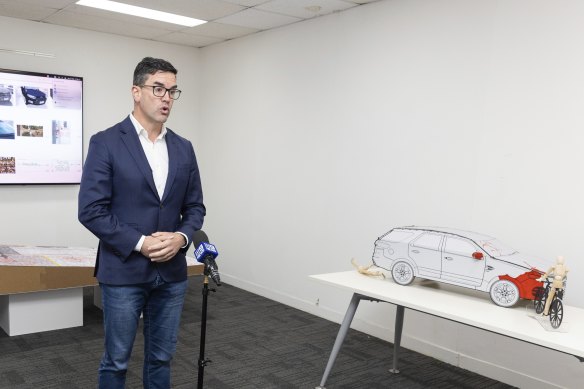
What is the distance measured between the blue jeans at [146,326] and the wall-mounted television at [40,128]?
3.13 m

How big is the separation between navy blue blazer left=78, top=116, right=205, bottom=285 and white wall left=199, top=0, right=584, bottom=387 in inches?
76.6

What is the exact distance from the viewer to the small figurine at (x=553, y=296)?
7.35 feet

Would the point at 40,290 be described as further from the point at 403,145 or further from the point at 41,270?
the point at 403,145

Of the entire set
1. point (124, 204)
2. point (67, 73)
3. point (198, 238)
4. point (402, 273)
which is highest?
point (67, 73)

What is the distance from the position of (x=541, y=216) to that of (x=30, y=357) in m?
3.09

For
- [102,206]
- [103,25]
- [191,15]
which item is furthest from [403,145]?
[103,25]

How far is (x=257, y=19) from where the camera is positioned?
4.54 metres

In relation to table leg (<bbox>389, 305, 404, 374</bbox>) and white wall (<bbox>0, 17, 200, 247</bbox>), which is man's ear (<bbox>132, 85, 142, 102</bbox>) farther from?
white wall (<bbox>0, 17, 200, 247</bbox>)

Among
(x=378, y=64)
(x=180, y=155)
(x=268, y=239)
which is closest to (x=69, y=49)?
(x=268, y=239)

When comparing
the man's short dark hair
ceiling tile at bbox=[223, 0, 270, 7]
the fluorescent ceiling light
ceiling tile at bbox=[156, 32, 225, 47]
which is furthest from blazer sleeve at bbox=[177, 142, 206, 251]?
ceiling tile at bbox=[156, 32, 225, 47]

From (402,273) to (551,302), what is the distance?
0.78 metres

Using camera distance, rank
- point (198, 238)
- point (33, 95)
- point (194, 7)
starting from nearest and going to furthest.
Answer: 1. point (198, 238)
2. point (194, 7)
3. point (33, 95)

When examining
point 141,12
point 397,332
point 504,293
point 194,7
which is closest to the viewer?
point 504,293

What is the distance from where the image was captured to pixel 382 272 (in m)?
3.14
